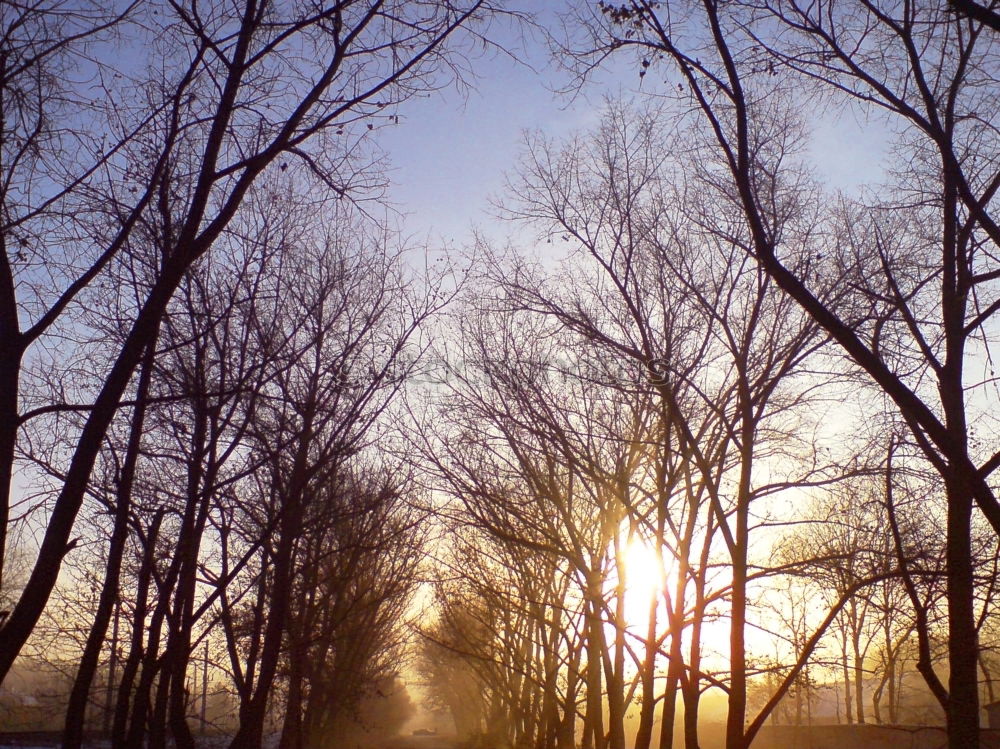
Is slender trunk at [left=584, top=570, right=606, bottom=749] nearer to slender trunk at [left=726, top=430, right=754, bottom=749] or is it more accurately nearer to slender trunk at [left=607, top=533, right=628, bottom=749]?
slender trunk at [left=607, top=533, right=628, bottom=749]

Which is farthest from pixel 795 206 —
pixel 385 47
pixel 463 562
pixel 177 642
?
pixel 463 562

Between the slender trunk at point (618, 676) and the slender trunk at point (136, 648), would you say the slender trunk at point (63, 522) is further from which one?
the slender trunk at point (618, 676)

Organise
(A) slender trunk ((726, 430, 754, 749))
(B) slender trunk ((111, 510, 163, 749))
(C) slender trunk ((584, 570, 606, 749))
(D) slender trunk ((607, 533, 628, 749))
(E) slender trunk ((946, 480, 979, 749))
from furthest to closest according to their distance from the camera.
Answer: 1. (D) slender trunk ((607, 533, 628, 749))
2. (C) slender trunk ((584, 570, 606, 749))
3. (B) slender trunk ((111, 510, 163, 749))
4. (A) slender trunk ((726, 430, 754, 749))
5. (E) slender trunk ((946, 480, 979, 749))

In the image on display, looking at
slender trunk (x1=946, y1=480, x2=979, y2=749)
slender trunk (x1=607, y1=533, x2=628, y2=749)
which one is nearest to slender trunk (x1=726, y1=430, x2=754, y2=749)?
slender trunk (x1=946, y1=480, x2=979, y2=749)

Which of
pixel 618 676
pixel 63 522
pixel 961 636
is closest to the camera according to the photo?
pixel 63 522

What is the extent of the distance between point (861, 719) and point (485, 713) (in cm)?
2234

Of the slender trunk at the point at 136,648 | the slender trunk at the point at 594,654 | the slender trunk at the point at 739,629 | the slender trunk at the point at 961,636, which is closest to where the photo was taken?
the slender trunk at the point at 961,636

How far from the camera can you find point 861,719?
49.8 m

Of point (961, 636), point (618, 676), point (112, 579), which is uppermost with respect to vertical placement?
point (112, 579)

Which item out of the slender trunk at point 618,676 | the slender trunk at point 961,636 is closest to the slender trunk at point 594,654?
the slender trunk at point 618,676

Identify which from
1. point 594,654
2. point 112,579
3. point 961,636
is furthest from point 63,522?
point 594,654

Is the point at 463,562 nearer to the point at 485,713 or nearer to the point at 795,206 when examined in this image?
the point at 795,206

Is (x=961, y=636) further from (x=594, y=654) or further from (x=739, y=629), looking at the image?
(x=594, y=654)

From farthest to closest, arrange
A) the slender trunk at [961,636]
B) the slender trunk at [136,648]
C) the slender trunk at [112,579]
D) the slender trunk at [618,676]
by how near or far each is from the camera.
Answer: the slender trunk at [618,676] < the slender trunk at [136,648] < the slender trunk at [112,579] < the slender trunk at [961,636]
